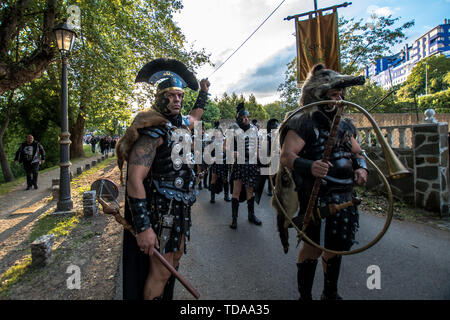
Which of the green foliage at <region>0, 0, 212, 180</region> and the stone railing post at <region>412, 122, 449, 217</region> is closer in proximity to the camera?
the stone railing post at <region>412, 122, 449, 217</region>

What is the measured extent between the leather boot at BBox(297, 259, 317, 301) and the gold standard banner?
6291 mm

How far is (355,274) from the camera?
2.92 metres

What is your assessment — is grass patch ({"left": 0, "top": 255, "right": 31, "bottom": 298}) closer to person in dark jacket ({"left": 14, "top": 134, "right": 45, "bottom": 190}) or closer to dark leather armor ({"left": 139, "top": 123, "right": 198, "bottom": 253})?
dark leather armor ({"left": 139, "top": 123, "right": 198, "bottom": 253})

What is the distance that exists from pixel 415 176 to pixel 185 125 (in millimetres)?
5858

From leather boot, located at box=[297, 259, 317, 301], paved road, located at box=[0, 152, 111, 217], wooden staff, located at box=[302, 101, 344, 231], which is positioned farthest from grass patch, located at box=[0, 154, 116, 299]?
wooden staff, located at box=[302, 101, 344, 231]

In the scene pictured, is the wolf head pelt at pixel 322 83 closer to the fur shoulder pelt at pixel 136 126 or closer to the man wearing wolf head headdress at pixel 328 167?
the man wearing wolf head headdress at pixel 328 167

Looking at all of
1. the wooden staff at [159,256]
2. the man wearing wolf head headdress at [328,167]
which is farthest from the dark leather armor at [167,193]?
the man wearing wolf head headdress at [328,167]

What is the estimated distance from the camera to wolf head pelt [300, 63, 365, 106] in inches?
78.4

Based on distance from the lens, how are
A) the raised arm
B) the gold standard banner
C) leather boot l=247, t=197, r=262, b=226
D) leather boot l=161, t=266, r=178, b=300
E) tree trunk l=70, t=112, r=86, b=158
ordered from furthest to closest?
1. tree trunk l=70, t=112, r=86, b=158
2. the gold standard banner
3. leather boot l=247, t=197, r=262, b=226
4. the raised arm
5. leather boot l=161, t=266, r=178, b=300

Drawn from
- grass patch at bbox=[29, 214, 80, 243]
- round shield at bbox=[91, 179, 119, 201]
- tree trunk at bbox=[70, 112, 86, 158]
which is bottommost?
grass patch at bbox=[29, 214, 80, 243]

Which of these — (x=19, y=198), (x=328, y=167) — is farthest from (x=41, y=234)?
(x=328, y=167)

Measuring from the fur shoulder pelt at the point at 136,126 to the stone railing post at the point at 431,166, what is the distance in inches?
235

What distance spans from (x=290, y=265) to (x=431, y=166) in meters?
4.37

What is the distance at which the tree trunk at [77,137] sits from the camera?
71.1ft
